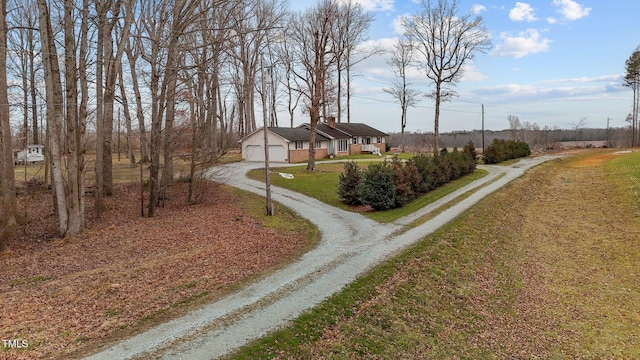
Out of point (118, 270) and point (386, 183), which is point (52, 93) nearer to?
point (118, 270)

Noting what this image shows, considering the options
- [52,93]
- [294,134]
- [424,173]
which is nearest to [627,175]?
[424,173]

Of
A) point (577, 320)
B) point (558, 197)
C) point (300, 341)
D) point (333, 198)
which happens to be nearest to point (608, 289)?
point (577, 320)

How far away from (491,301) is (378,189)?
779 cm

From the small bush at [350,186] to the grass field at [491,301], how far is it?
4835mm

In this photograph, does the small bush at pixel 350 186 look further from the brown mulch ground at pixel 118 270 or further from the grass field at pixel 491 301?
the grass field at pixel 491 301

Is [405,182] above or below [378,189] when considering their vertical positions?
above

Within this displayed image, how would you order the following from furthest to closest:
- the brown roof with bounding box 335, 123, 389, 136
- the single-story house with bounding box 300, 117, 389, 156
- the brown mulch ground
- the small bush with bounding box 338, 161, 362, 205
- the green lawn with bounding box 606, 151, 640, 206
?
the brown roof with bounding box 335, 123, 389, 136
the single-story house with bounding box 300, 117, 389, 156
the green lawn with bounding box 606, 151, 640, 206
the small bush with bounding box 338, 161, 362, 205
the brown mulch ground

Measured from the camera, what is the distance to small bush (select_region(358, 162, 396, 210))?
16219 millimetres

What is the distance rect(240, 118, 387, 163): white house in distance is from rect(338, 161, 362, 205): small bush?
54.7 ft

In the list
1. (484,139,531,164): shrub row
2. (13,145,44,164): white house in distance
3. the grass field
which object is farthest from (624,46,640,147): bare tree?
(13,145,44,164): white house in distance

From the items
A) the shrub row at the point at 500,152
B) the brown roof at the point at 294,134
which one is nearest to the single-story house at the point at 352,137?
the brown roof at the point at 294,134

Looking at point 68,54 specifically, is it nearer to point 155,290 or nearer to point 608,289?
point 155,290

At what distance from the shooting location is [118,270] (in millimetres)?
A: 8664

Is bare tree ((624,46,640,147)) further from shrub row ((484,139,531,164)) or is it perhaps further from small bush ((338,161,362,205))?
small bush ((338,161,362,205))
